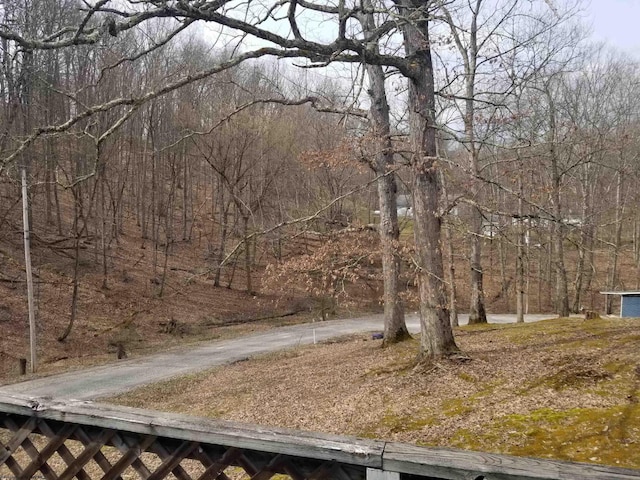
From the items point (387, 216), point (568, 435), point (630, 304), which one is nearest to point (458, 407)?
point (568, 435)

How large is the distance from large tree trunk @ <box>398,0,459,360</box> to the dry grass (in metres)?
0.64

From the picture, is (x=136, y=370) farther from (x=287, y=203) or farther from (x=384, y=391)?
(x=287, y=203)

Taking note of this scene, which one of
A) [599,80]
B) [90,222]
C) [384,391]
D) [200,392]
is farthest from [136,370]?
[599,80]

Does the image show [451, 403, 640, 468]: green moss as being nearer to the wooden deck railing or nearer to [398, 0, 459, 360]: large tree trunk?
[398, 0, 459, 360]: large tree trunk

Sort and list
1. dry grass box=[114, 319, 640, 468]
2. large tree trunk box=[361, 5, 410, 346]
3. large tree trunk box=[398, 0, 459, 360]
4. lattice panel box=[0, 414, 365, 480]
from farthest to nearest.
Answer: large tree trunk box=[361, 5, 410, 346]
large tree trunk box=[398, 0, 459, 360]
dry grass box=[114, 319, 640, 468]
lattice panel box=[0, 414, 365, 480]

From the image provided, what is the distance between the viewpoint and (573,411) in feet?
19.6

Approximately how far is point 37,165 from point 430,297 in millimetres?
17793

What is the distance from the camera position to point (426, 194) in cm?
803

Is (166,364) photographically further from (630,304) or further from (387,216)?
(630,304)

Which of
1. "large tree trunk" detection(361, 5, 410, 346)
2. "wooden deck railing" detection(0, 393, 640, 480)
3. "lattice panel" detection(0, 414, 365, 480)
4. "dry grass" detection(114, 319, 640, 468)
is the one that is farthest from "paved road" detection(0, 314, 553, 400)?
"wooden deck railing" detection(0, 393, 640, 480)

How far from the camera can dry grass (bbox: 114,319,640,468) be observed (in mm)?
5457

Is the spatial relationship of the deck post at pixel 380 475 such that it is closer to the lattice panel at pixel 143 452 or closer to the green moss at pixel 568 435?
the lattice panel at pixel 143 452

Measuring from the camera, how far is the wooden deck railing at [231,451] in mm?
2047

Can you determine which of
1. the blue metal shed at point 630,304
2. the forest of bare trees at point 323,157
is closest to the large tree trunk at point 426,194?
the forest of bare trees at point 323,157
